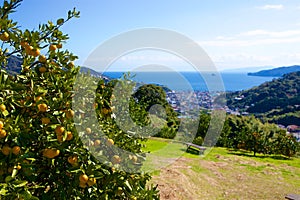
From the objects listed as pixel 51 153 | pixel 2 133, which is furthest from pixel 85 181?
pixel 2 133

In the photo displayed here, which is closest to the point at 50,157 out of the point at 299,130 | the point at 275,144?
the point at 275,144

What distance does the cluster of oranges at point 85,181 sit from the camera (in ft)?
4.67

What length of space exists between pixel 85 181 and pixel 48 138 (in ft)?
0.87

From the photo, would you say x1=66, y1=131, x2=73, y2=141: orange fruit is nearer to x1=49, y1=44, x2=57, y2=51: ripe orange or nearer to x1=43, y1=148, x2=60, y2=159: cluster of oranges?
x1=43, y1=148, x2=60, y2=159: cluster of oranges

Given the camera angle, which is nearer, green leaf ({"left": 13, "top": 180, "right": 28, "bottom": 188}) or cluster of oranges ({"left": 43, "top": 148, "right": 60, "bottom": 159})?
green leaf ({"left": 13, "top": 180, "right": 28, "bottom": 188})

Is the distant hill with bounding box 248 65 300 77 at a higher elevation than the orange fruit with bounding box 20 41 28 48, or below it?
higher

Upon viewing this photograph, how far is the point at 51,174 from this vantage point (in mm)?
1494

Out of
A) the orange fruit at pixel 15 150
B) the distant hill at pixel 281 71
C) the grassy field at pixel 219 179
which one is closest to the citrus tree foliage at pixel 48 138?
the orange fruit at pixel 15 150

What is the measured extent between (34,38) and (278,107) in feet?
157

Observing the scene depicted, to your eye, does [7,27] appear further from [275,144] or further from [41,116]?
[275,144]

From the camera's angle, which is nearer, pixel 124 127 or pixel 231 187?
pixel 124 127

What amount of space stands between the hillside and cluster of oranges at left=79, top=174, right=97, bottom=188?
40.4 m

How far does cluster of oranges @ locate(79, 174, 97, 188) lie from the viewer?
1.42m

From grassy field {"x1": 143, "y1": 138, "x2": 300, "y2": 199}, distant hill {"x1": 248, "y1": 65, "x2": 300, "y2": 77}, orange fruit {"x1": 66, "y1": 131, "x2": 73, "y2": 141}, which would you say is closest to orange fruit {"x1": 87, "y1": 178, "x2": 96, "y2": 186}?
orange fruit {"x1": 66, "y1": 131, "x2": 73, "y2": 141}
